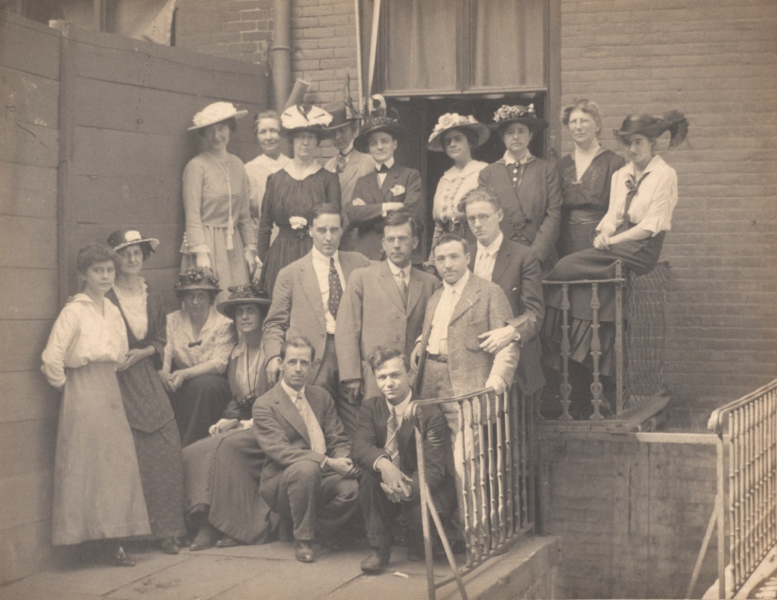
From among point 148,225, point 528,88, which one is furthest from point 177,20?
point 528,88

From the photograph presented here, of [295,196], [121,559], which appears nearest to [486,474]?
[121,559]

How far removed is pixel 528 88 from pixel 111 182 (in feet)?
10.3

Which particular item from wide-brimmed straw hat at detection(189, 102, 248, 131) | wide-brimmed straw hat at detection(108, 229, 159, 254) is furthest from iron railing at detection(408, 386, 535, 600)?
wide-brimmed straw hat at detection(189, 102, 248, 131)

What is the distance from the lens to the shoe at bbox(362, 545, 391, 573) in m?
5.10

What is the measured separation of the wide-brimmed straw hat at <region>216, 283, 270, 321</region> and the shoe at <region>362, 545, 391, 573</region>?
179 cm

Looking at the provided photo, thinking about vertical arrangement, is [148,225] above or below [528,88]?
below

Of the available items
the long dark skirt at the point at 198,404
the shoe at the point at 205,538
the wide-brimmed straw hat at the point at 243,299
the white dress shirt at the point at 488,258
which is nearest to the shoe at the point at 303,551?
the shoe at the point at 205,538

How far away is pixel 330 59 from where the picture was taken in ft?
26.0

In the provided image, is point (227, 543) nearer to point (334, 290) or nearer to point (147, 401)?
point (147, 401)

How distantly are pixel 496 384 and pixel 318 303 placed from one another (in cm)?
124

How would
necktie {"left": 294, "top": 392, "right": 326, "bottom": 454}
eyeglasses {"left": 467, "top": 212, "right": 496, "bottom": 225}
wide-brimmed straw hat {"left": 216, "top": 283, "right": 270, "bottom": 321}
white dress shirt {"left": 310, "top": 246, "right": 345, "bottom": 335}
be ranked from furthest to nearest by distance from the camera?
wide-brimmed straw hat {"left": 216, "top": 283, "right": 270, "bottom": 321} → white dress shirt {"left": 310, "top": 246, "right": 345, "bottom": 335} → necktie {"left": 294, "top": 392, "right": 326, "bottom": 454} → eyeglasses {"left": 467, "top": 212, "right": 496, "bottom": 225}

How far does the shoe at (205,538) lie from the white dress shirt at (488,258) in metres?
2.07

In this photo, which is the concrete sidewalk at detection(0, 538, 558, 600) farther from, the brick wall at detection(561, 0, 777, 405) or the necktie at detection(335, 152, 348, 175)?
the necktie at detection(335, 152, 348, 175)

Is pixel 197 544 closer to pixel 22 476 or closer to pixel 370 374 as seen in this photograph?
pixel 22 476
